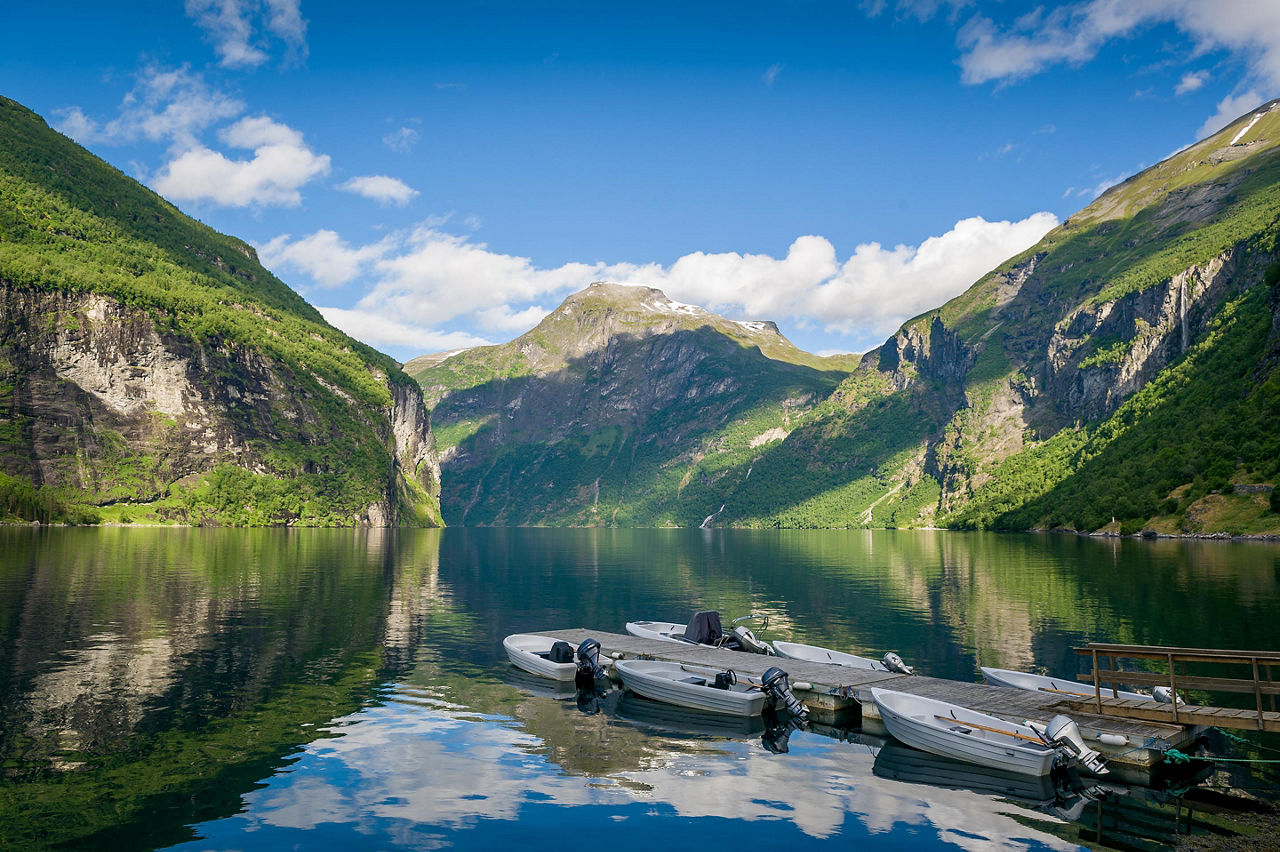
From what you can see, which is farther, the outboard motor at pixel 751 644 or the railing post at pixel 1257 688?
the outboard motor at pixel 751 644

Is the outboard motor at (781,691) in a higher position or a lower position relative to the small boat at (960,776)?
higher

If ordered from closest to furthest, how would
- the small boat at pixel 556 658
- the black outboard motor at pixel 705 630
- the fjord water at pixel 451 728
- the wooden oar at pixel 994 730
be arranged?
1. the fjord water at pixel 451 728
2. the wooden oar at pixel 994 730
3. the small boat at pixel 556 658
4. the black outboard motor at pixel 705 630

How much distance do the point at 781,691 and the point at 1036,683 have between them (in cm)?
1215

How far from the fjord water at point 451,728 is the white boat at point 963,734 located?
93cm

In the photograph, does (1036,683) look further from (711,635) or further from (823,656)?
(711,635)

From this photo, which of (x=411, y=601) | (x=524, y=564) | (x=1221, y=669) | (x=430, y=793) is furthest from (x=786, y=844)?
(x=524, y=564)

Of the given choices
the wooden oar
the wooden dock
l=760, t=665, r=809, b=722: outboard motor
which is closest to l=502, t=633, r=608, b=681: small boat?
the wooden dock

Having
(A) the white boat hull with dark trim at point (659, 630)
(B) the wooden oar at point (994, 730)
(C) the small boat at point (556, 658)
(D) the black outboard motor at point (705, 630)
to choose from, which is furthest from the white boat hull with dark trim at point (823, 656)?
(C) the small boat at point (556, 658)

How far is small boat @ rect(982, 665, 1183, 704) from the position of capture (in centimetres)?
3559

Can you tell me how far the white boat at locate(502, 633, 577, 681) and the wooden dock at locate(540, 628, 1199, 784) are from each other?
9.03 feet

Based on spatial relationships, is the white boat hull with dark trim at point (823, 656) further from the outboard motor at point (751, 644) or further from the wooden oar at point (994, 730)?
the wooden oar at point (994, 730)

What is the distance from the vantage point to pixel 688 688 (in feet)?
119

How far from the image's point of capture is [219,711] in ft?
105

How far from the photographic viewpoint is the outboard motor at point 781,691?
34.6m
